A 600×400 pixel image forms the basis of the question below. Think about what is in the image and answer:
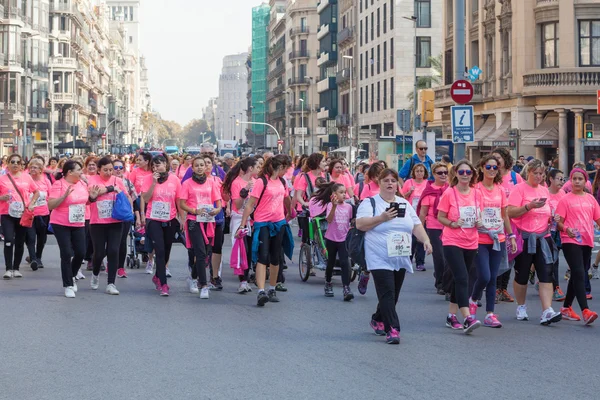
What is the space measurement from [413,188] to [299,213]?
181cm

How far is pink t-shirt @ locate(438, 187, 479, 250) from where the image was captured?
410 inches

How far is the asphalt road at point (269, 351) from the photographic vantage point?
7.60 m

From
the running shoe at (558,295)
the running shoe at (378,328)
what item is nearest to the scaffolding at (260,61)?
the running shoe at (558,295)

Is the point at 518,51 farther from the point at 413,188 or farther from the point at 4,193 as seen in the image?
the point at 4,193

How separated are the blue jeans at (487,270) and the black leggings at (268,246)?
2.76 metres

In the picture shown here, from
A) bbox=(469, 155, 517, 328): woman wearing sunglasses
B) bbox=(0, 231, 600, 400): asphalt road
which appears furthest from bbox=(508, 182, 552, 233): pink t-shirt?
bbox=(0, 231, 600, 400): asphalt road

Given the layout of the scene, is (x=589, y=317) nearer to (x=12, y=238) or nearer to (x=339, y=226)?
(x=339, y=226)

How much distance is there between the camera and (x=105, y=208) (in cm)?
1343

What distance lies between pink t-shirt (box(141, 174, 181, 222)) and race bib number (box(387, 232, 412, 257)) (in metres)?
4.21

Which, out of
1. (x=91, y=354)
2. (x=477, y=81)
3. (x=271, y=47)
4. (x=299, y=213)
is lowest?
(x=91, y=354)

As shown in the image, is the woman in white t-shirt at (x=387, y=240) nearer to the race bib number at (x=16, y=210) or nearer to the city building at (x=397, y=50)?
the race bib number at (x=16, y=210)

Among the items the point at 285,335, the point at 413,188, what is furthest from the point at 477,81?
the point at 285,335

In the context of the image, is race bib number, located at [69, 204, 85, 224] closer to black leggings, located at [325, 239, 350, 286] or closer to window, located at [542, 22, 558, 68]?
black leggings, located at [325, 239, 350, 286]

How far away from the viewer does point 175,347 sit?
9.38 meters
